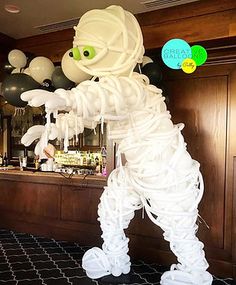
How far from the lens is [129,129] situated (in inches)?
78.9

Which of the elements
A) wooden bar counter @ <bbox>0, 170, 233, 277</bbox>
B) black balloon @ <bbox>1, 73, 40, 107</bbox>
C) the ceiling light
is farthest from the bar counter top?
the ceiling light

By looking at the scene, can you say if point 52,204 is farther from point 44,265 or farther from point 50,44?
point 50,44

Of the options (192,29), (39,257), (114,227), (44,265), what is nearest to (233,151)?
(192,29)

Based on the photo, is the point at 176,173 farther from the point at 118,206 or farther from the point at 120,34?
the point at 120,34

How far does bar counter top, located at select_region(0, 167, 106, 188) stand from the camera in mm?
3324

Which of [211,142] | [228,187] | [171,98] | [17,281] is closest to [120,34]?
[171,98]

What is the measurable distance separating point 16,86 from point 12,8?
2.29 ft

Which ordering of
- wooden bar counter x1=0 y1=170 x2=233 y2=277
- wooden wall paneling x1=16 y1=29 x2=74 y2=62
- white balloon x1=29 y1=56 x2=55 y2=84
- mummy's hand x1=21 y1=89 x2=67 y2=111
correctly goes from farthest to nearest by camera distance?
wooden wall paneling x1=16 y1=29 x2=74 y2=62 → wooden bar counter x1=0 y1=170 x2=233 y2=277 → white balloon x1=29 y1=56 x2=55 y2=84 → mummy's hand x1=21 y1=89 x2=67 y2=111

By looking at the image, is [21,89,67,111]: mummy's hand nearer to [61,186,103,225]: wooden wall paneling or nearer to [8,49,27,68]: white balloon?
[8,49,27,68]: white balloon

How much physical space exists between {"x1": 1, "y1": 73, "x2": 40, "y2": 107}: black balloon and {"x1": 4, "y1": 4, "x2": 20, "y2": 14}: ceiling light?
0.56 metres

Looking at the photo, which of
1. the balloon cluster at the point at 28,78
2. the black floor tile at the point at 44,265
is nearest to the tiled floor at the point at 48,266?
the black floor tile at the point at 44,265

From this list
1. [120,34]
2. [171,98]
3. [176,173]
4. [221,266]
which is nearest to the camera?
[120,34]

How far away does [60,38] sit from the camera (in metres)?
3.03

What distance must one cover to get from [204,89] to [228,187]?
0.89m
